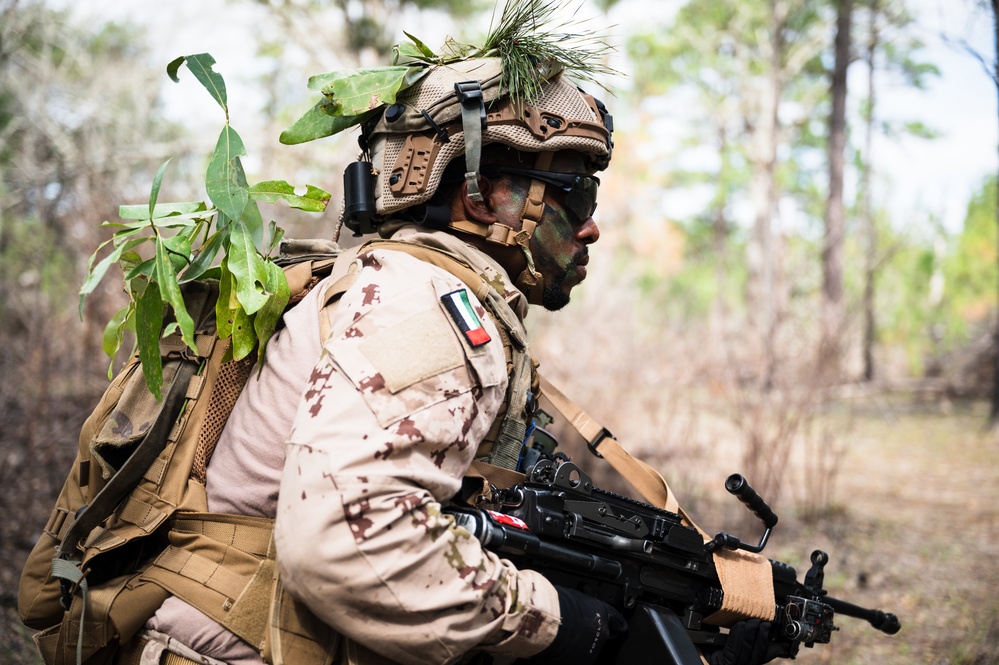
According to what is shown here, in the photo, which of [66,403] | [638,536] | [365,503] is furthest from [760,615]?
[66,403]

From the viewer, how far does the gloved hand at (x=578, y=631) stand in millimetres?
1991

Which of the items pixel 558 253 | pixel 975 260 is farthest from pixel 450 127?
→ pixel 975 260

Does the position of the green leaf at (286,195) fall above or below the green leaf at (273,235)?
above

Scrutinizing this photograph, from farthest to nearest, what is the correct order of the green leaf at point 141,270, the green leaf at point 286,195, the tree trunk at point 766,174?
1. the tree trunk at point 766,174
2. the green leaf at point 286,195
3. the green leaf at point 141,270

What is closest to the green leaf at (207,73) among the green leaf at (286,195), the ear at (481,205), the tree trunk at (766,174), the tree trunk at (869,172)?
the green leaf at (286,195)

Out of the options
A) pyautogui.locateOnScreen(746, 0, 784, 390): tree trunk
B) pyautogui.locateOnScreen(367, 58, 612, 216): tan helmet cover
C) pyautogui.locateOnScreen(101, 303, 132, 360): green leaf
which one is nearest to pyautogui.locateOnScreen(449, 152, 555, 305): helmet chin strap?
pyautogui.locateOnScreen(367, 58, 612, 216): tan helmet cover

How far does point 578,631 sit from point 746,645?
0.92 metres

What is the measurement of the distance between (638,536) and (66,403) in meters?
6.00

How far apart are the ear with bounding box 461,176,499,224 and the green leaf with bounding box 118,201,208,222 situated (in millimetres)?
811

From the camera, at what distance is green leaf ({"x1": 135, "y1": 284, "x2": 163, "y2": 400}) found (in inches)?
81.6

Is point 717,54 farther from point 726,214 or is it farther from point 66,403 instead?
point 66,403

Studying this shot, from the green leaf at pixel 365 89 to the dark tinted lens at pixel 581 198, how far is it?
0.58 meters

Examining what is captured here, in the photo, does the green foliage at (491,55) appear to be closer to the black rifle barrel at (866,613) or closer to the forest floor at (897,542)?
the black rifle barrel at (866,613)

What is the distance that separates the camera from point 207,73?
7.31 feet
